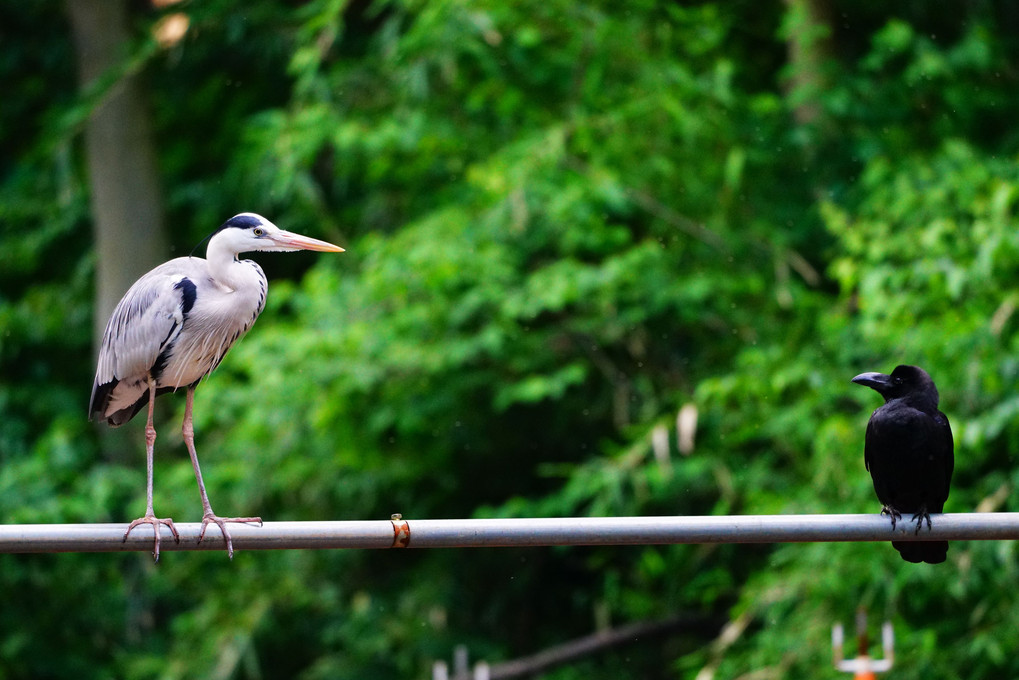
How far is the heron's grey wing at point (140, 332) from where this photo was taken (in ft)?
9.49

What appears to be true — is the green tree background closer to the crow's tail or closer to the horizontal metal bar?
the crow's tail

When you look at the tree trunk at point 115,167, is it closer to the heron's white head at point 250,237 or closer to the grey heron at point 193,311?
the grey heron at point 193,311

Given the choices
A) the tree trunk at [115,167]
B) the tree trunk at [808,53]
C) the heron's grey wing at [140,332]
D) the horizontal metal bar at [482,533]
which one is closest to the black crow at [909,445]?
the horizontal metal bar at [482,533]

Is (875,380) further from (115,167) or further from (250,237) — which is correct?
(115,167)

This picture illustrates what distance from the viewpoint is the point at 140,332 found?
2930 mm

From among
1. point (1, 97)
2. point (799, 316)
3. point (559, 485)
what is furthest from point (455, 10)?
point (1, 97)

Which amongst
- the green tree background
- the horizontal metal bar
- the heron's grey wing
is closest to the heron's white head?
the heron's grey wing

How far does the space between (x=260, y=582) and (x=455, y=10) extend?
313 centimetres

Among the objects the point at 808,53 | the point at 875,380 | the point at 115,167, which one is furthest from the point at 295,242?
the point at 115,167

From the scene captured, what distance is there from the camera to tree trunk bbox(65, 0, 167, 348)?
7.74 m

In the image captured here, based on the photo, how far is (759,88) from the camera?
23.8ft

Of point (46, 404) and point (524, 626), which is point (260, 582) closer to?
point (524, 626)

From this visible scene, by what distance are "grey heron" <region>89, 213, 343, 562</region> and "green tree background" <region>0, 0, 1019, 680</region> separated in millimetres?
2650

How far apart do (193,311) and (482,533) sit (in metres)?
1.03
